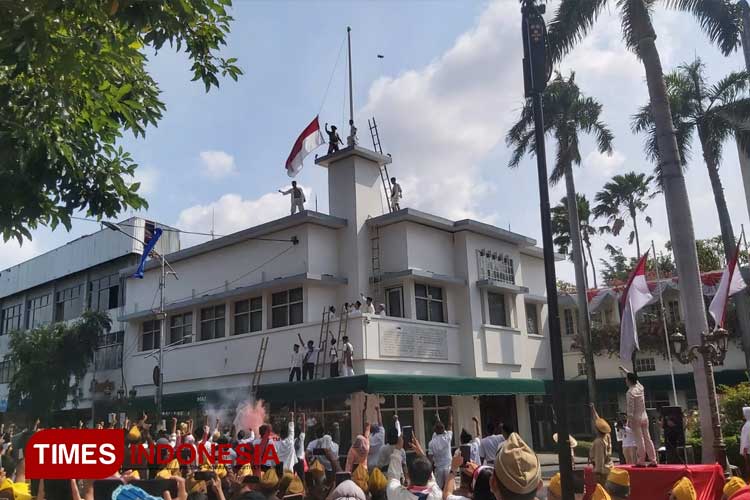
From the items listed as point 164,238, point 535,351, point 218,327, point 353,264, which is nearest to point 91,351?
point 164,238

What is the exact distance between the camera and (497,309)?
91.6 ft

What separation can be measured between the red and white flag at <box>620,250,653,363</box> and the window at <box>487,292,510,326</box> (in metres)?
11.8

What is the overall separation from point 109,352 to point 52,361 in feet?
10.2

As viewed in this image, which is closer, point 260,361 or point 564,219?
point 260,361

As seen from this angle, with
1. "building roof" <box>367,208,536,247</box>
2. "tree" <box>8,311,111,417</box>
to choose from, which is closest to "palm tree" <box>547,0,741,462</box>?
"building roof" <box>367,208,536,247</box>

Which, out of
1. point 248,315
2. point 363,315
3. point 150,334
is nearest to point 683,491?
point 363,315

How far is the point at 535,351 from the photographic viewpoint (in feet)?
97.7

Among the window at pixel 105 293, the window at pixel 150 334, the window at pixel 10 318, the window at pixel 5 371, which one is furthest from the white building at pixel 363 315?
the window at pixel 10 318

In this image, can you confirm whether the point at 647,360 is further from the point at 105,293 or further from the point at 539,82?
the point at 105,293

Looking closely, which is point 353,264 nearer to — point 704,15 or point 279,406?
point 279,406

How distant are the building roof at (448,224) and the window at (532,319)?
3.19m

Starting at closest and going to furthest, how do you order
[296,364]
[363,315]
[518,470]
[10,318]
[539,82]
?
[518,470] < [539,82] < [363,315] < [296,364] < [10,318]

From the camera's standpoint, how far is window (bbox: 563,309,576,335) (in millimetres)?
33781

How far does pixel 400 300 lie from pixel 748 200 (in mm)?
12994
